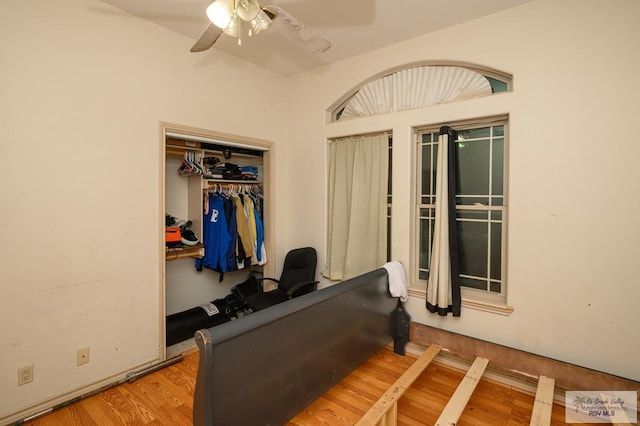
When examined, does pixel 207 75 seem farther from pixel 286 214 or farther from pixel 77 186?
pixel 286 214

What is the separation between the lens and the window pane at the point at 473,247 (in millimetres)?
2674

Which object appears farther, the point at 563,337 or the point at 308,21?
the point at 308,21

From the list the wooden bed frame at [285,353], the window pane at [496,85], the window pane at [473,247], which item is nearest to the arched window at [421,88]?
the window pane at [496,85]

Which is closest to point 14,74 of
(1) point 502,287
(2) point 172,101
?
(2) point 172,101

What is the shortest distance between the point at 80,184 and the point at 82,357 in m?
1.29

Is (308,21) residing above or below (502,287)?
above

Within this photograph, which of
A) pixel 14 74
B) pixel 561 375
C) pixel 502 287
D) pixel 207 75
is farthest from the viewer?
pixel 207 75

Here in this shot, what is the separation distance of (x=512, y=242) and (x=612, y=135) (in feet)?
3.11

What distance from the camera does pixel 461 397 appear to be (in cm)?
193

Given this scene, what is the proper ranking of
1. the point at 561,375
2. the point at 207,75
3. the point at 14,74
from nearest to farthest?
1. the point at 14,74
2. the point at 561,375
3. the point at 207,75

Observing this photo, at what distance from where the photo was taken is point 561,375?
7.14ft

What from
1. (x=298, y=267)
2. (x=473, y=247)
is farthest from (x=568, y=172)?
(x=298, y=267)

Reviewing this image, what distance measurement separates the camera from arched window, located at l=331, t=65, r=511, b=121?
2.62 metres

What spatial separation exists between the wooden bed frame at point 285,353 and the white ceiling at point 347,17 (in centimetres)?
216
